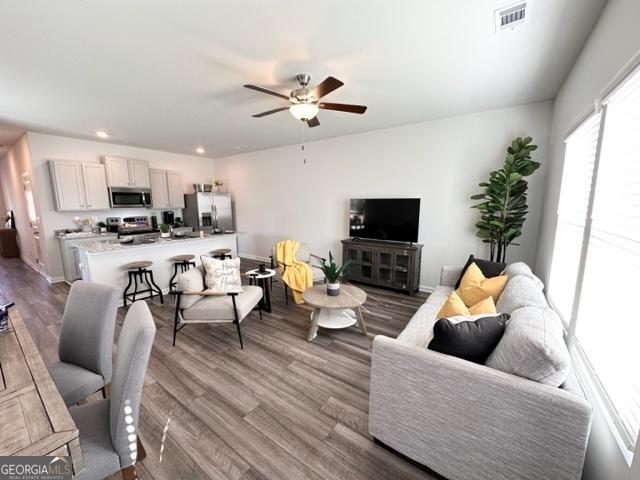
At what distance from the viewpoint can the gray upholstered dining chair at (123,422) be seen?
1039mm

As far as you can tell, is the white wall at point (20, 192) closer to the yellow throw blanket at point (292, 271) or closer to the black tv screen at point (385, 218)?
the yellow throw blanket at point (292, 271)

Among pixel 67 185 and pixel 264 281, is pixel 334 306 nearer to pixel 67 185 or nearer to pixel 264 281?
pixel 264 281

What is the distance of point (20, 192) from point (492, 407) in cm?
889

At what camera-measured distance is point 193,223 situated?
650 cm

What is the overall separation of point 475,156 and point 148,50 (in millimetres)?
4079

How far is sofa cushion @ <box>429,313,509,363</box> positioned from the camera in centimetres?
133

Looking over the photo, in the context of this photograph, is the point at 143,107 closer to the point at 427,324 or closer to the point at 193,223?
the point at 193,223

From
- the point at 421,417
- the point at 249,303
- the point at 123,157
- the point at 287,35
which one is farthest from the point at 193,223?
the point at 421,417

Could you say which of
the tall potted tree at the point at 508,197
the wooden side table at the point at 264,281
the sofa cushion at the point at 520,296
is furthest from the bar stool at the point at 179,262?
the tall potted tree at the point at 508,197

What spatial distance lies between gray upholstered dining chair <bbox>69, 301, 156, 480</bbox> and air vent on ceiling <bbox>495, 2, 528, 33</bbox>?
2.81m

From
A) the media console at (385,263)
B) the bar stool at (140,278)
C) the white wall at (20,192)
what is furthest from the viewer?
the white wall at (20,192)

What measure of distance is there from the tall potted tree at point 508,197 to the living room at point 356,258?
0.10 ft

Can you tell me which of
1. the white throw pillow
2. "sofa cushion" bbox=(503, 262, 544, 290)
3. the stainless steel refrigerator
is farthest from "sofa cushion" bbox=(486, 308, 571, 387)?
the stainless steel refrigerator

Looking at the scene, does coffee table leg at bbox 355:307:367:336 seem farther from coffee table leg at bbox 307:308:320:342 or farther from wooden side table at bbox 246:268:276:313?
wooden side table at bbox 246:268:276:313
